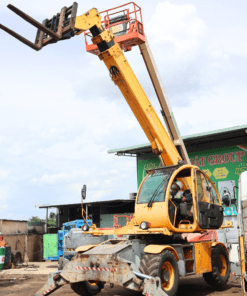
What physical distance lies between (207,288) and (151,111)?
6.00m

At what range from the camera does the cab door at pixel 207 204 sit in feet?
35.6

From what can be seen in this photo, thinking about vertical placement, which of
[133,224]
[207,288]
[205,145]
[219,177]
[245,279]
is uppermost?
[205,145]

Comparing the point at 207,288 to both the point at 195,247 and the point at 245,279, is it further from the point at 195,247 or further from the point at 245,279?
the point at 245,279

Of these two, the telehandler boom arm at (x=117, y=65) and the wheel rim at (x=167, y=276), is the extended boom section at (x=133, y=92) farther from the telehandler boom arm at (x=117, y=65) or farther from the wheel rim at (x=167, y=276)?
the wheel rim at (x=167, y=276)

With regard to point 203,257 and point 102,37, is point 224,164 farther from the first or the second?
point 102,37

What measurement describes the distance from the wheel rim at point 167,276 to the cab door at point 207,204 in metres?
1.69

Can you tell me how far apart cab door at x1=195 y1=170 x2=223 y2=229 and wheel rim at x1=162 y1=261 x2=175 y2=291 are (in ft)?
5.54

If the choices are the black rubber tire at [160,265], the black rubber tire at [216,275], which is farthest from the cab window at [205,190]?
the black rubber tire at [160,265]

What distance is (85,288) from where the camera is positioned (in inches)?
422

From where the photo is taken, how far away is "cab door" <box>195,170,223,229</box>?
10852mm

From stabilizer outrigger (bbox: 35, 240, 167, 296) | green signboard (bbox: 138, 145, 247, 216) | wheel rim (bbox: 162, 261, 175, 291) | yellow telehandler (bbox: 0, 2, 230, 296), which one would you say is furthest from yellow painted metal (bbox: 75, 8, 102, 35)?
green signboard (bbox: 138, 145, 247, 216)

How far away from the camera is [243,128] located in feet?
80.9

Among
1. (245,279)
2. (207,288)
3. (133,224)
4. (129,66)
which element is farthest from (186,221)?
(129,66)

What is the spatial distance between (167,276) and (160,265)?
572 mm
